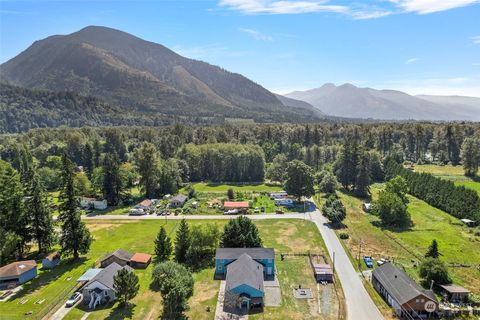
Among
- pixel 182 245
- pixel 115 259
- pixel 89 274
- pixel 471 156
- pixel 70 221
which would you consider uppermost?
pixel 471 156

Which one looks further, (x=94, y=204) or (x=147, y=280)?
(x=94, y=204)

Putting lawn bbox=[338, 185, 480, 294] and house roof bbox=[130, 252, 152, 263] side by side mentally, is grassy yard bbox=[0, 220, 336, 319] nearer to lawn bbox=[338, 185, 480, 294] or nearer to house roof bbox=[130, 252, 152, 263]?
house roof bbox=[130, 252, 152, 263]

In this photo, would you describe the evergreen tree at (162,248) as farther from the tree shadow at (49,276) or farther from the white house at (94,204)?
the white house at (94,204)

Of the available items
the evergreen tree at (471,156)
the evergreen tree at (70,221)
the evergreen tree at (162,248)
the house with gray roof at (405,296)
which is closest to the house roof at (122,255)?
the evergreen tree at (162,248)

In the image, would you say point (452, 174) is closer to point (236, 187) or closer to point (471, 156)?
point (471, 156)

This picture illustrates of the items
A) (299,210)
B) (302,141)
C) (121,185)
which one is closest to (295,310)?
(299,210)

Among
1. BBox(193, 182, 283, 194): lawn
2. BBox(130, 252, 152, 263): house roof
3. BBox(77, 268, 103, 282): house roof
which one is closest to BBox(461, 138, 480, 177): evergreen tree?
BBox(193, 182, 283, 194): lawn

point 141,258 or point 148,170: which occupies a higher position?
point 148,170

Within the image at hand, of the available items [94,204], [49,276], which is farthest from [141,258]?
[94,204]
